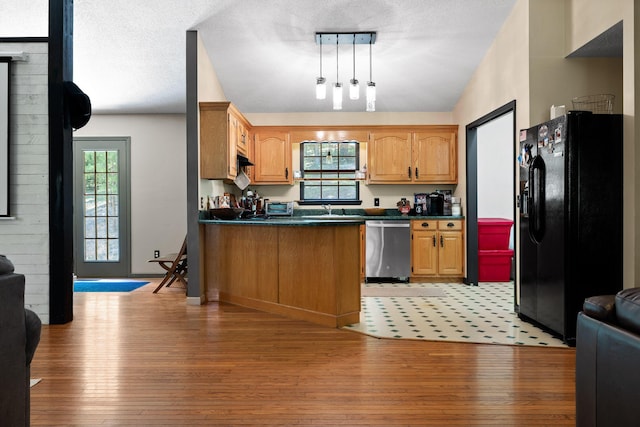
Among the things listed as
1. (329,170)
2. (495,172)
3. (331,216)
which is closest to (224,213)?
(331,216)

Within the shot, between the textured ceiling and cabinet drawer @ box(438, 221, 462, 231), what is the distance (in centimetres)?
176

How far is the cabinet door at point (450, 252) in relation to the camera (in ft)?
23.2

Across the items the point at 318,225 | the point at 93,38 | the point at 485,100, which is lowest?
the point at 318,225

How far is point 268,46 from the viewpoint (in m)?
5.98

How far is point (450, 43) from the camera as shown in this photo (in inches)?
234

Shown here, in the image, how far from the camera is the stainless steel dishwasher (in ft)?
23.2

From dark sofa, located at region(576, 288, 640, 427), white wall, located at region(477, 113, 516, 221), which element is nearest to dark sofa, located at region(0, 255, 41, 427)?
dark sofa, located at region(576, 288, 640, 427)

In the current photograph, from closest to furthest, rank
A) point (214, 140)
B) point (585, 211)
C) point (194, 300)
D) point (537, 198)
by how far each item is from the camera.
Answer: point (585, 211) < point (537, 198) < point (194, 300) < point (214, 140)

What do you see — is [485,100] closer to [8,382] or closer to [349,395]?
[349,395]

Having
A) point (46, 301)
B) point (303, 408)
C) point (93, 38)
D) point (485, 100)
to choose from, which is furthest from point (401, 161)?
point (303, 408)

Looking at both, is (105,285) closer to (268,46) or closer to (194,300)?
(194,300)

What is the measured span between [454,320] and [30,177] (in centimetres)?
399

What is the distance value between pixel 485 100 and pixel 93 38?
14.8 ft

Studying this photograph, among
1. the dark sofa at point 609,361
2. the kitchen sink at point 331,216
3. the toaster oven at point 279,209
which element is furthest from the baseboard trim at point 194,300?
the dark sofa at point 609,361
